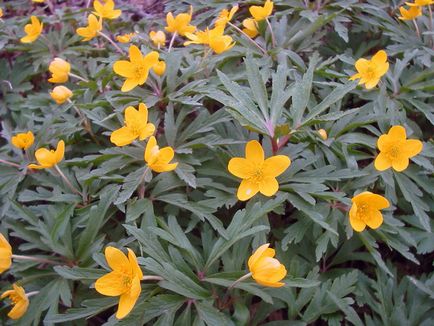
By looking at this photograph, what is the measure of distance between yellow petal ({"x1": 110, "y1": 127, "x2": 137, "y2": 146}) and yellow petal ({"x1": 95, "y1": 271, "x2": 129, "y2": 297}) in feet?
1.81

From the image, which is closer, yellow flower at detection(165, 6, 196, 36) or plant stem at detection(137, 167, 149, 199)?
plant stem at detection(137, 167, 149, 199)

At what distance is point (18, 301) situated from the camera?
169 cm

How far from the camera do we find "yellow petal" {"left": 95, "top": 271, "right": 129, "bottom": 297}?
1407 mm

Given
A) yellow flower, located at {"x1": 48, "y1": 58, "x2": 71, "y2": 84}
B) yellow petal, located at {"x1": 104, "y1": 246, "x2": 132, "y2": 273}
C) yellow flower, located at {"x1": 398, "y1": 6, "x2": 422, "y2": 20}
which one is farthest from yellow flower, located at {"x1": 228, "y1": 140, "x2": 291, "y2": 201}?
yellow flower, located at {"x1": 398, "y1": 6, "x2": 422, "y2": 20}

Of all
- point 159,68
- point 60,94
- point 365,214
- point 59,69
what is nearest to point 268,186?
point 365,214

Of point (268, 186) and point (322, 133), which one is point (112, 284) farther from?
point (322, 133)

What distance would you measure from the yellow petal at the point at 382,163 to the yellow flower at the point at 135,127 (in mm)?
907

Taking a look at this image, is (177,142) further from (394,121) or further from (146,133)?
(394,121)

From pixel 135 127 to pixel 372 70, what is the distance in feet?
3.70

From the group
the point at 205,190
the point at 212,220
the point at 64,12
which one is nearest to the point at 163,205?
the point at 205,190

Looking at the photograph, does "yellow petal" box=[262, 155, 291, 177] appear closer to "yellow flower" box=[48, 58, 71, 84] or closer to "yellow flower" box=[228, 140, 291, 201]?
"yellow flower" box=[228, 140, 291, 201]

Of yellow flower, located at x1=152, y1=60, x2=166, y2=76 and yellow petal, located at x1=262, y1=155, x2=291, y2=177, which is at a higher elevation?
yellow flower, located at x1=152, y1=60, x2=166, y2=76

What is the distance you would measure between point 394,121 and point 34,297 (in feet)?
5.60

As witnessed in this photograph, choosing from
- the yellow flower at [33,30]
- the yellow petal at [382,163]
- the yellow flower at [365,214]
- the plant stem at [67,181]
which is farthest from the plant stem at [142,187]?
the yellow flower at [33,30]
